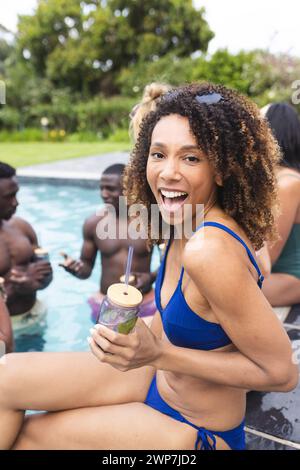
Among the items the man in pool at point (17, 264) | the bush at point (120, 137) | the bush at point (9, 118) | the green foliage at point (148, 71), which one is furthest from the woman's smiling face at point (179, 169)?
the bush at point (9, 118)

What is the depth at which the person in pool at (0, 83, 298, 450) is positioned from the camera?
144 centimetres

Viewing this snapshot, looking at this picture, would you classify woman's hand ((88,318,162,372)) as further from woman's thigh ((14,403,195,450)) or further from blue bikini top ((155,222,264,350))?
woman's thigh ((14,403,195,450))

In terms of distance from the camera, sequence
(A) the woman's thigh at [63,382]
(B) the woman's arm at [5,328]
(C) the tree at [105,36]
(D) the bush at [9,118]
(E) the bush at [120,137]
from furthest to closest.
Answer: (C) the tree at [105,36], (D) the bush at [9,118], (E) the bush at [120,137], (B) the woman's arm at [5,328], (A) the woman's thigh at [63,382]

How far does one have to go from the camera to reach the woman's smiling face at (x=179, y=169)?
1616 mm

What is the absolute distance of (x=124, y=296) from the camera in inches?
54.5

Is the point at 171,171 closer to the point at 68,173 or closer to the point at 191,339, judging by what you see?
the point at 191,339

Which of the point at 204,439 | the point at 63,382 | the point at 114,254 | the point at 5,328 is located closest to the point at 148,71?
the point at 114,254

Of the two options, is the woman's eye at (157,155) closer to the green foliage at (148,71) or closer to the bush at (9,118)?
the green foliage at (148,71)

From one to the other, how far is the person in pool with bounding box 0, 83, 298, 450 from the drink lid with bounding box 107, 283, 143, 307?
10cm

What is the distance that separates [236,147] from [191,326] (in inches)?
25.4

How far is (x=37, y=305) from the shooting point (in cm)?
422

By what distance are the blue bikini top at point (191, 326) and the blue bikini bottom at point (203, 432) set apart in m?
0.30

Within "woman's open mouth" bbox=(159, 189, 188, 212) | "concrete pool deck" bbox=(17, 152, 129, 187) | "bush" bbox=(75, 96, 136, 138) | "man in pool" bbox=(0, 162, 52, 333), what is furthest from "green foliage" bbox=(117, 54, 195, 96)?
"woman's open mouth" bbox=(159, 189, 188, 212)
